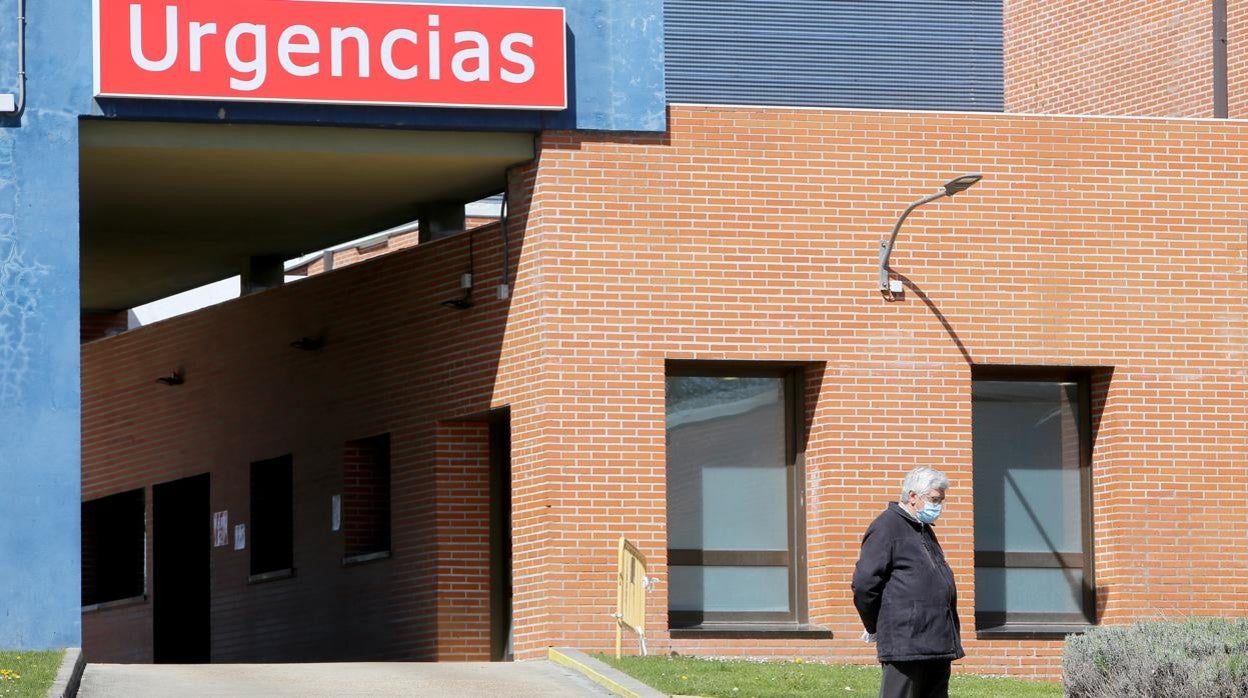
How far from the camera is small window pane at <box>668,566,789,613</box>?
63.3ft

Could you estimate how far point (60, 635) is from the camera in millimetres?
17328

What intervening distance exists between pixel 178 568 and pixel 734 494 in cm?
955

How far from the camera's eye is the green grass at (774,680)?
15305mm

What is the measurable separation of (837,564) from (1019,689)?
8.38 ft

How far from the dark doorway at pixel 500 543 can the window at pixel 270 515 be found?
153 inches

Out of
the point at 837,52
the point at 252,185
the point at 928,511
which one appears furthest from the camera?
the point at 837,52

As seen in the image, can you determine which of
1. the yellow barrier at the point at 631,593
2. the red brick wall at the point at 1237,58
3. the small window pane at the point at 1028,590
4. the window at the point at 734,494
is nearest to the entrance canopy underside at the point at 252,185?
the window at the point at 734,494

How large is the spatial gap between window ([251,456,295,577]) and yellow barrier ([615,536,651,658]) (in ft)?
→ 23.6

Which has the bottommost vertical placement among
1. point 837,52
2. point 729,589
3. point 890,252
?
point 729,589

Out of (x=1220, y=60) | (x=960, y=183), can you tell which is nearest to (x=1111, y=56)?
(x=1220, y=60)

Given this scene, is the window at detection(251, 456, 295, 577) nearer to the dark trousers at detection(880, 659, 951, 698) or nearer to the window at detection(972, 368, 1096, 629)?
the window at detection(972, 368, 1096, 629)

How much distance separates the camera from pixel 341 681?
52.8 ft

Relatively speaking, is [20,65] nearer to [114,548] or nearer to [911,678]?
[911,678]

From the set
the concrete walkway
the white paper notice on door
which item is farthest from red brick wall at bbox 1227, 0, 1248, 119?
the white paper notice on door
